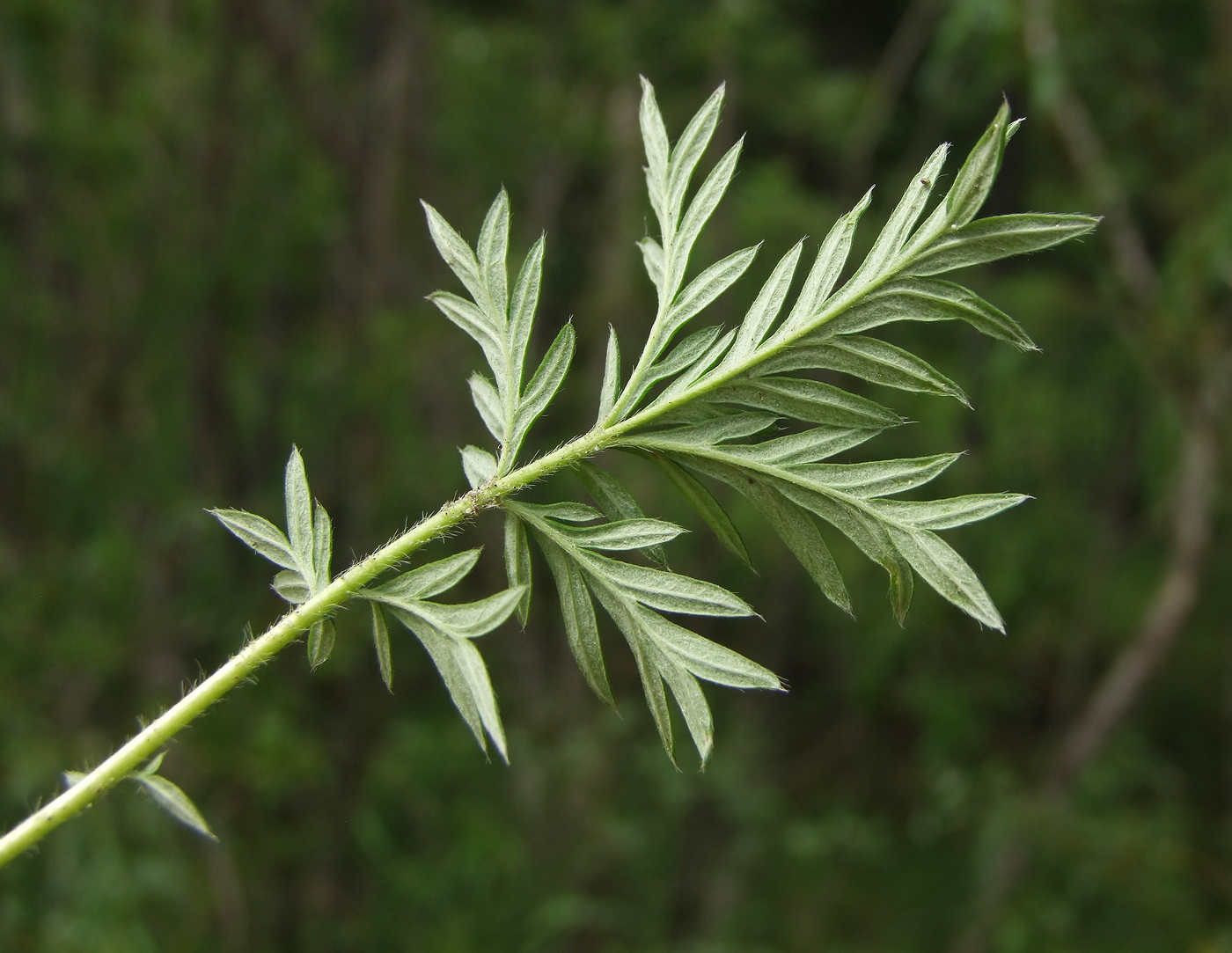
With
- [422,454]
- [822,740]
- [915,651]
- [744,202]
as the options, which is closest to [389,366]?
[422,454]

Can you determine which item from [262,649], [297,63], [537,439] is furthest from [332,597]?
[537,439]

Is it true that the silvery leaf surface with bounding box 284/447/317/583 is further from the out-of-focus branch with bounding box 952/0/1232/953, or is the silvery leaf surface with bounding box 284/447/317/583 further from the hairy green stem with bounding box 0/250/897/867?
the out-of-focus branch with bounding box 952/0/1232/953

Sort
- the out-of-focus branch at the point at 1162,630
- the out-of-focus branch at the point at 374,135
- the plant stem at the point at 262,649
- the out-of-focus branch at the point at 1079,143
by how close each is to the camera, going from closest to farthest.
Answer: the plant stem at the point at 262,649 < the out-of-focus branch at the point at 1079,143 < the out-of-focus branch at the point at 1162,630 < the out-of-focus branch at the point at 374,135

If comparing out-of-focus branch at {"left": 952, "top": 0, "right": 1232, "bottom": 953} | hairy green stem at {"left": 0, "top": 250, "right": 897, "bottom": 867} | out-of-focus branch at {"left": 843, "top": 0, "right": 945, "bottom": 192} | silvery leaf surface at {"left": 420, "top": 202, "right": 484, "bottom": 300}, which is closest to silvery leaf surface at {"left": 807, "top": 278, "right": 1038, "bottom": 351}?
hairy green stem at {"left": 0, "top": 250, "right": 897, "bottom": 867}

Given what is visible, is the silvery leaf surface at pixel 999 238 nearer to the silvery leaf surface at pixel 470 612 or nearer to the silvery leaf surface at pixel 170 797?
the silvery leaf surface at pixel 470 612

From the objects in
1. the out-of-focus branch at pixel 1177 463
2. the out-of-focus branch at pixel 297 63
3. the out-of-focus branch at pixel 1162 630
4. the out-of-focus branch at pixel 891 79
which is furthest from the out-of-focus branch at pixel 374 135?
the out-of-focus branch at pixel 1162 630

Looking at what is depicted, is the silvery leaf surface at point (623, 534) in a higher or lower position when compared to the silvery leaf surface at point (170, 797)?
higher

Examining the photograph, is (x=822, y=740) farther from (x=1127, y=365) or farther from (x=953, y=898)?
(x=1127, y=365)
